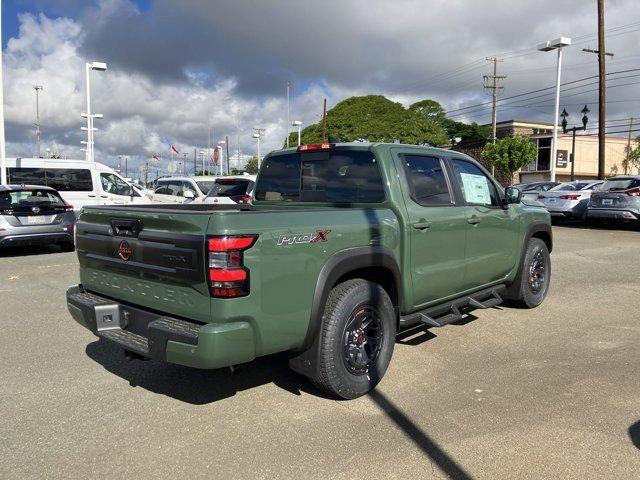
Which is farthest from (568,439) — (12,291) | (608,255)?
(608,255)

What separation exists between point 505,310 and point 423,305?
236 centimetres

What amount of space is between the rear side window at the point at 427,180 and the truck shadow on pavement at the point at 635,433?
2144mm

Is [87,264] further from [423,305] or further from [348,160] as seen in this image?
[423,305]

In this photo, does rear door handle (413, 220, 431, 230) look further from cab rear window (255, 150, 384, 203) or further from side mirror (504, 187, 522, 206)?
side mirror (504, 187, 522, 206)

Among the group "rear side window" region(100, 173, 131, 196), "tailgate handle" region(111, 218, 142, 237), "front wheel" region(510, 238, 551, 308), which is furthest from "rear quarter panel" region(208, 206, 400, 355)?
"rear side window" region(100, 173, 131, 196)

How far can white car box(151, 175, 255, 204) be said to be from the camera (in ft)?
47.4

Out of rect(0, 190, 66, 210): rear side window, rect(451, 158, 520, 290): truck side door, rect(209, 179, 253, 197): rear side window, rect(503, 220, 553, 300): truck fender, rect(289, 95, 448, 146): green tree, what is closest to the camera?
rect(451, 158, 520, 290): truck side door

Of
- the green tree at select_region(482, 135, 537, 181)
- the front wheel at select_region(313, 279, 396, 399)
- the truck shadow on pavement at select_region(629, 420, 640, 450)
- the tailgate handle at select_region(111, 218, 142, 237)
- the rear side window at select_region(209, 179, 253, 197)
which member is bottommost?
the truck shadow on pavement at select_region(629, 420, 640, 450)

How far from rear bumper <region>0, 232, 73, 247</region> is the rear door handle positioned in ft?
28.9

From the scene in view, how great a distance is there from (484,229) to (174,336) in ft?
10.6

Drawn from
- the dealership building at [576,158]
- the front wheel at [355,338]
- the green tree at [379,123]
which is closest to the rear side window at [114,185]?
the front wheel at [355,338]

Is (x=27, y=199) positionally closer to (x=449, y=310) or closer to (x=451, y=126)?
(x=449, y=310)

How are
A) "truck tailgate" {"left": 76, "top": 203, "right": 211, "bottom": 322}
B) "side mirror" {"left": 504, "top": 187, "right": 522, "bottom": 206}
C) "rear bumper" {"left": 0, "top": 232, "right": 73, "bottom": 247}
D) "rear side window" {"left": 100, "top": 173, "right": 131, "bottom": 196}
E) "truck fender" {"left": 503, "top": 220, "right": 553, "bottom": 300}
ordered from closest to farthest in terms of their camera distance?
A: "truck tailgate" {"left": 76, "top": 203, "right": 211, "bottom": 322}
"side mirror" {"left": 504, "top": 187, "right": 522, "bottom": 206}
"truck fender" {"left": 503, "top": 220, "right": 553, "bottom": 300}
"rear bumper" {"left": 0, "top": 232, "right": 73, "bottom": 247}
"rear side window" {"left": 100, "top": 173, "right": 131, "bottom": 196}

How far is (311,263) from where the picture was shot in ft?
11.1
